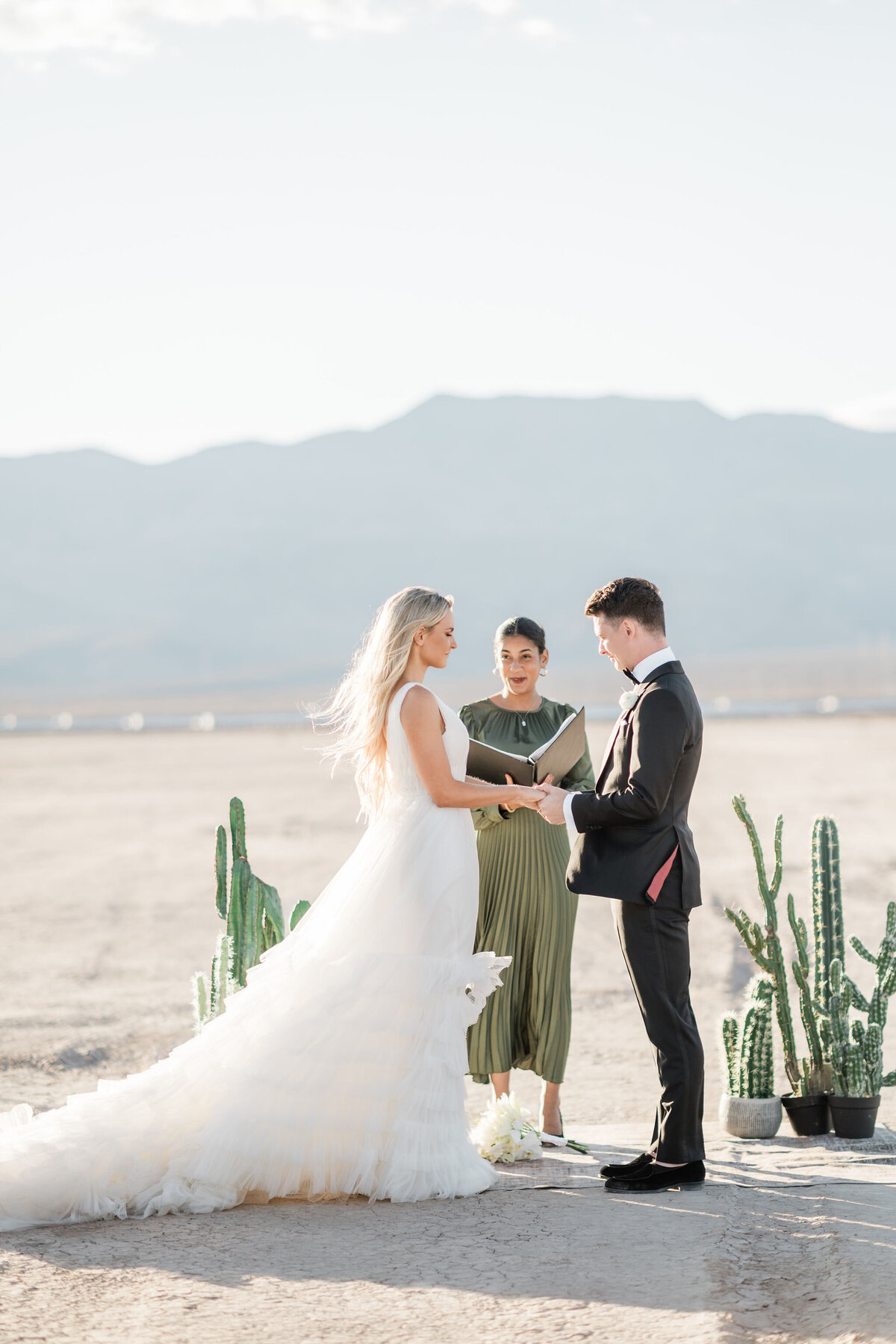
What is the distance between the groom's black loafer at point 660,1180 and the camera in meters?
4.53

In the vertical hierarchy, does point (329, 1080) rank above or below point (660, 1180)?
above

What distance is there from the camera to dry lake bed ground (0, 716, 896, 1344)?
3.46m

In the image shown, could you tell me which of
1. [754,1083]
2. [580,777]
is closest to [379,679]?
[580,777]

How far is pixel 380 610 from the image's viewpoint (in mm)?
4566

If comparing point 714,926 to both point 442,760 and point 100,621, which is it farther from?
point 100,621

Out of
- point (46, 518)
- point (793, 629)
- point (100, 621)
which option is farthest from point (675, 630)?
point (46, 518)

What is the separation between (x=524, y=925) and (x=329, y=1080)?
4.06 feet

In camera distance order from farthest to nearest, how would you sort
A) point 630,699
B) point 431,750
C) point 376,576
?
point 376,576
point 630,699
point 431,750

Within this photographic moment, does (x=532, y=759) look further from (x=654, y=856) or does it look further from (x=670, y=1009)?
(x=670, y=1009)

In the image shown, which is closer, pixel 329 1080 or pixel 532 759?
pixel 329 1080

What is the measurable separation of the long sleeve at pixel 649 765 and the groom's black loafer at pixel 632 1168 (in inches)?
44.9

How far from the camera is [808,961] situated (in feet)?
18.5

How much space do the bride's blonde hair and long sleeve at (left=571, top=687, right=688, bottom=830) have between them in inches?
29.9

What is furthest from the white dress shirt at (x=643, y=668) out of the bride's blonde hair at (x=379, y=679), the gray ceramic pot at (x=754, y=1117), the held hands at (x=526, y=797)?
the gray ceramic pot at (x=754, y=1117)
